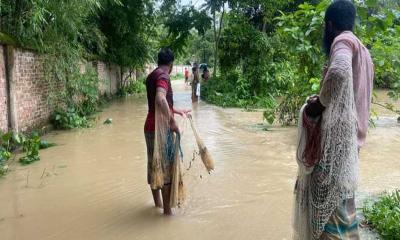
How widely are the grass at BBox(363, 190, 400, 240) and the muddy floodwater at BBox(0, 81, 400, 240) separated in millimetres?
747

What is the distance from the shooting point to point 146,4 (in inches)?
754

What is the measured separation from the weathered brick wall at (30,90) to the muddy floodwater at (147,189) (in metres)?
0.61

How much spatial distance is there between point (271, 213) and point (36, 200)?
113 inches

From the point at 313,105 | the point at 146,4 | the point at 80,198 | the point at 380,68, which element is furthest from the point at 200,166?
the point at 146,4

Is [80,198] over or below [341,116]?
below

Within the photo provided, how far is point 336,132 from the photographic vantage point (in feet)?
7.85

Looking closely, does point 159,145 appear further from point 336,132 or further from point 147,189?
point 336,132

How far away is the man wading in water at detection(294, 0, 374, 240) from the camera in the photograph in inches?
92.4

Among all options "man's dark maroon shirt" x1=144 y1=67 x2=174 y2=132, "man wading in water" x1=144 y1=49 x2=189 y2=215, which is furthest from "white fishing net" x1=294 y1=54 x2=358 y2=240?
"man's dark maroon shirt" x1=144 y1=67 x2=174 y2=132

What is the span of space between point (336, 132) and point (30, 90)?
7.90 meters

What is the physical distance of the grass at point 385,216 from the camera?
3.51 m

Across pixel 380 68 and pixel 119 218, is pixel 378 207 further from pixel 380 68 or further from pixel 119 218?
pixel 380 68

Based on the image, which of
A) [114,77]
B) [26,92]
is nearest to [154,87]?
[26,92]

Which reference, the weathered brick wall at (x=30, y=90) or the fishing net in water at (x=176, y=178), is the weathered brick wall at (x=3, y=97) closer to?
the weathered brick wall at (x=30, y=90)
